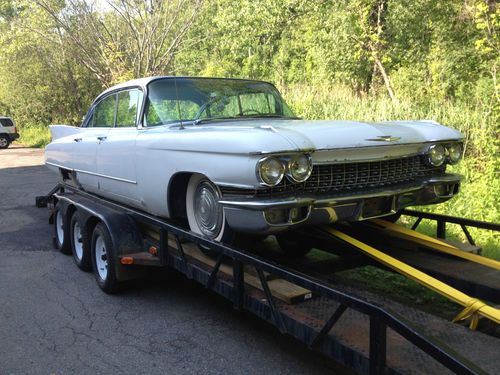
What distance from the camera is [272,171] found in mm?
3139

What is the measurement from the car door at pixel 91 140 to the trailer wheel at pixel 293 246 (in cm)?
221

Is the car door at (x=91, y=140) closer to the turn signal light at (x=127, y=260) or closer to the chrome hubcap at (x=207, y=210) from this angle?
the turn signal light at (x=127, y=260)

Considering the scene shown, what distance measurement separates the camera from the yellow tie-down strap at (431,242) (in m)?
3.68

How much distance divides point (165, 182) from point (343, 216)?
1.50 m

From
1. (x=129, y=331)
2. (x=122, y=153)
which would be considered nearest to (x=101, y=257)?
(x=122, y=153)

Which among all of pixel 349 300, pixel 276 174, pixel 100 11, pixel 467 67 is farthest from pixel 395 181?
pixel 100 11

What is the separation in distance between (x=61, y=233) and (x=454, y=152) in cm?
481

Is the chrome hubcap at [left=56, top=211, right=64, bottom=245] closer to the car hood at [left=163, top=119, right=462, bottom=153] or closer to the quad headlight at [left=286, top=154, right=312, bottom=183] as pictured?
the car hood at [left=163, top=119, right=462, bottom=153]

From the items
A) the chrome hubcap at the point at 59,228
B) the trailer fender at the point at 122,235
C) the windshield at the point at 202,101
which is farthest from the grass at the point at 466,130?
the chrome hubcap at the point at 59,228

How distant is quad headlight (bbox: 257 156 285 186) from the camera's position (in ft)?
10.2

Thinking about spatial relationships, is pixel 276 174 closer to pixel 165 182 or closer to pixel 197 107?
pixel 165 182

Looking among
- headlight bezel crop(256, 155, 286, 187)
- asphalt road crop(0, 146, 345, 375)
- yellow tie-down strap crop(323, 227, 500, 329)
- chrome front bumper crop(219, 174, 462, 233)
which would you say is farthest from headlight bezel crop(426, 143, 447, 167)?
asphalt road crop(0, 146, 345, 375)

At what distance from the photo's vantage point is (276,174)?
3145 millimetres

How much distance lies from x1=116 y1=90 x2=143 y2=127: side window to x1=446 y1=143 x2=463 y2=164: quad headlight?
9.52ft
